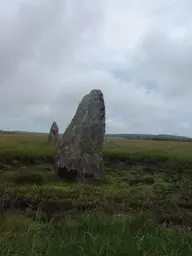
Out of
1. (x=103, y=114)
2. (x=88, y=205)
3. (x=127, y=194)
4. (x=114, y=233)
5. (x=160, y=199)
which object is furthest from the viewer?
(x=103, y=114)

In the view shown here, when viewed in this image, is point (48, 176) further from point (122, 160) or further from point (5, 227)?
point (5, 227)

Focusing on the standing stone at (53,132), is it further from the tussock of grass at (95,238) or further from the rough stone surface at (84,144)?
the tussock of grass at (95,238)

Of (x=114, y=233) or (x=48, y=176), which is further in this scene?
(x=48, y=176)

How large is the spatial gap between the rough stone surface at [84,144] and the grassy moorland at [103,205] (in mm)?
1003

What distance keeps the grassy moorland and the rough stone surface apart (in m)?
1.00

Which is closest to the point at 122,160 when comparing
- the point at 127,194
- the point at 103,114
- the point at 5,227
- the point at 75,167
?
the point at 103,114

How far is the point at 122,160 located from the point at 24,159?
7.07m

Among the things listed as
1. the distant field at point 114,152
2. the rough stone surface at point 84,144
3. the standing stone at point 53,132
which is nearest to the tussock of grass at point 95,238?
the rough stone surface at point 84,144

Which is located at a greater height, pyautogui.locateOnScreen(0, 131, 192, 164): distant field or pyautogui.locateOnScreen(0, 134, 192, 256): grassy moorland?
pyautogui.locateOnScreen(0, 131, 192, 164): distant field

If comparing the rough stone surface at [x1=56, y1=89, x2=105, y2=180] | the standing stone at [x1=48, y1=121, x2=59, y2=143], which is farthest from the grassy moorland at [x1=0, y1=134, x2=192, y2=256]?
the standing stone at [x1=48, y1=121, x2=59, y2=143]

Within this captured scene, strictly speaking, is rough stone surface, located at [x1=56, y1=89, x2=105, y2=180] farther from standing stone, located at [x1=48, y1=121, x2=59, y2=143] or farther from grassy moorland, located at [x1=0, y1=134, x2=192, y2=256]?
standing stone, located at [x1=48, y1=121, x2=59, y2=143]

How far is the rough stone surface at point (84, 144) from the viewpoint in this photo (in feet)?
94.9

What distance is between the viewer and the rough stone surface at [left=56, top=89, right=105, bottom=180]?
94.9 ft

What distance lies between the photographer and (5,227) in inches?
387
